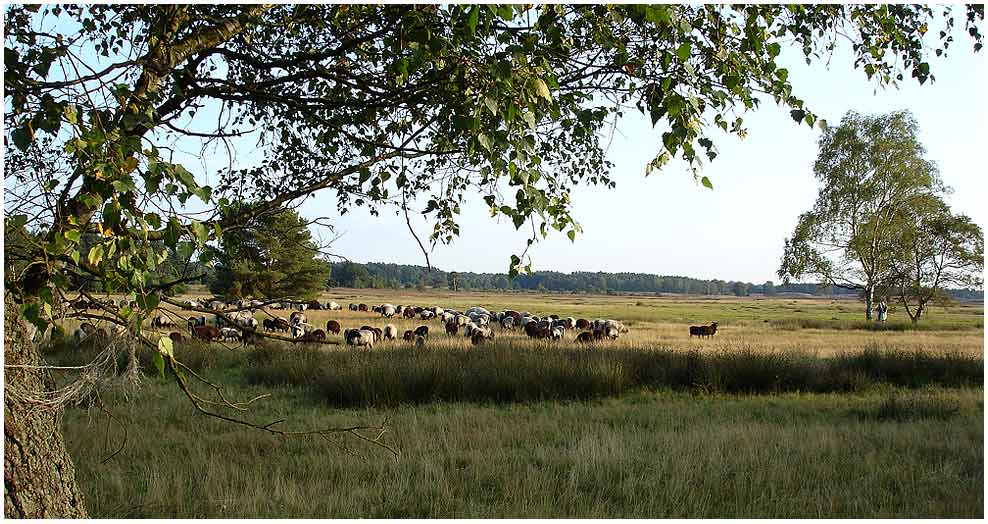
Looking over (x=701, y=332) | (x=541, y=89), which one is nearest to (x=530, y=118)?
(x=541, y=89)

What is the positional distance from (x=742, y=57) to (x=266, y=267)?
12.0 ft

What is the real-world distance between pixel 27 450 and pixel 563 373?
9064 mm

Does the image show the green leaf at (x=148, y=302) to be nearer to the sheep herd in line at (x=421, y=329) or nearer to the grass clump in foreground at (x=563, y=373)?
the grass clump in foreground at (x=563, y=373)

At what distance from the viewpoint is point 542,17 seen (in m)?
3.60

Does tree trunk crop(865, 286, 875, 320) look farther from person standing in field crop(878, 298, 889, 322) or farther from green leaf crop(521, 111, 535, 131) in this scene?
→ green leaf crop(521, 111, 535, 131)

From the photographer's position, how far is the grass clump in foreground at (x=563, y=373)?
36.5ft

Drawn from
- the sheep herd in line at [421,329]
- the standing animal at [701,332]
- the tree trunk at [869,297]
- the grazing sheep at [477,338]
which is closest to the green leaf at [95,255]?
the sheep herd in line at [421,329]

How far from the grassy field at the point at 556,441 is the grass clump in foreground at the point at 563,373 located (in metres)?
0.04

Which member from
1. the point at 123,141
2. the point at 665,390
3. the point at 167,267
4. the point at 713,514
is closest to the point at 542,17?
the point at 123,141

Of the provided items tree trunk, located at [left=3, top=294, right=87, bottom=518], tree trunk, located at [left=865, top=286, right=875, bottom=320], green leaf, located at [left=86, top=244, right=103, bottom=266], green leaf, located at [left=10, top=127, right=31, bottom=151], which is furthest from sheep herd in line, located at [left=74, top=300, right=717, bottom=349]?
green leaf, located at [left=86, top=244, right=103, bottom=266]

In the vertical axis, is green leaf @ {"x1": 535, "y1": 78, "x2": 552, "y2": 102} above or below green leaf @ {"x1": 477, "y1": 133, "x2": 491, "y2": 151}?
above

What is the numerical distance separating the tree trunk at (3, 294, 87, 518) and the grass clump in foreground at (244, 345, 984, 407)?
22.0 feet

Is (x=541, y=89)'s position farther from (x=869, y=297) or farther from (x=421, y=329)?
(x=869, y=297)

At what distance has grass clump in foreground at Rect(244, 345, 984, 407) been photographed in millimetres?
11133
